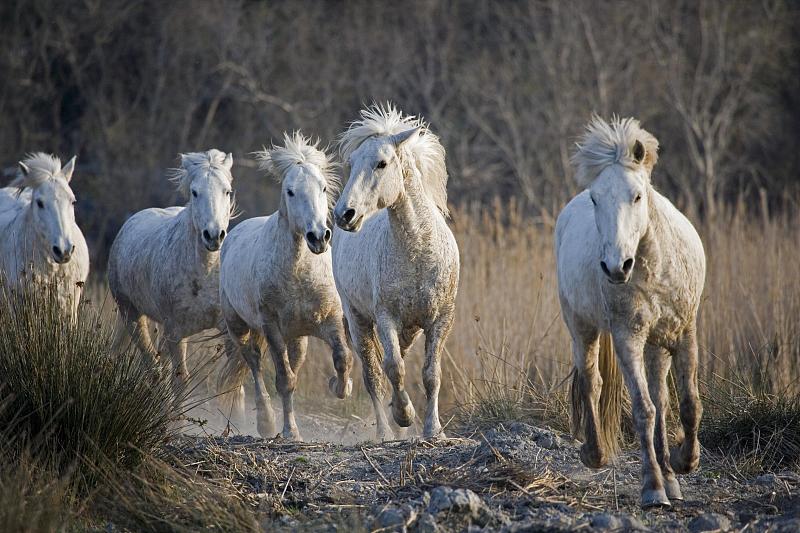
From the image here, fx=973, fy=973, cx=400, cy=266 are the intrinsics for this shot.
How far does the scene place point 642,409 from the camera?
470 centimetres

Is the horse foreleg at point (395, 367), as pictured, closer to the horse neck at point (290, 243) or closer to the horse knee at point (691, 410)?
the horse neck at point (290, 243)

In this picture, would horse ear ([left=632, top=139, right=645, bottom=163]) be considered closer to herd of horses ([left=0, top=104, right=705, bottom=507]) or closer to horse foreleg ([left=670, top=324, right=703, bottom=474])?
herd of horses ([left=0, top=104, right=705, bottom=507])

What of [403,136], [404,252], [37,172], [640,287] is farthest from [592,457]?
[37,172]

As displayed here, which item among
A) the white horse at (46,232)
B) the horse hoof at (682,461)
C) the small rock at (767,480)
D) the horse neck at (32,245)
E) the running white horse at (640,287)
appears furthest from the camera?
the horse neck at (32,245)

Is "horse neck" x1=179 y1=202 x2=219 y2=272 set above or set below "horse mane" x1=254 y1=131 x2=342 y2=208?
below

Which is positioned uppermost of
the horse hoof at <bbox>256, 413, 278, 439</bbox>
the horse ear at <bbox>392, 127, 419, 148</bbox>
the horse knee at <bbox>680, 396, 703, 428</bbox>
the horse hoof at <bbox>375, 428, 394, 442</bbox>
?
the horse ear at <bbox>392, 127, 419, 148</bbox>

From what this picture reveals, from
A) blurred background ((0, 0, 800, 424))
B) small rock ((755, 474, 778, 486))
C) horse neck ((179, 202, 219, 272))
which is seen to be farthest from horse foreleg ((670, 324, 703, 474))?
blurred background ((0, 0, 800, 424))

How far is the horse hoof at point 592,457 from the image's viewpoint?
520cm

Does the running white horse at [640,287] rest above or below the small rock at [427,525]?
above

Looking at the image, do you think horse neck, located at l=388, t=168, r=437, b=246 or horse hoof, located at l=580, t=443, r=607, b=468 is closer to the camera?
horse hoof, located at l=580, t=443, r=607, b=468

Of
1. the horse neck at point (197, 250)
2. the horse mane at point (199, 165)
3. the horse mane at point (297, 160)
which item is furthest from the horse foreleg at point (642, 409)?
the horse neck at point (197, 250)

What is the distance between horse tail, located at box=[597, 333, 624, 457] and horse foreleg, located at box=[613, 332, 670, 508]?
73 centimetres

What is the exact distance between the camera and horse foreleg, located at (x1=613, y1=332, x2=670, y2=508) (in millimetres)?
4660

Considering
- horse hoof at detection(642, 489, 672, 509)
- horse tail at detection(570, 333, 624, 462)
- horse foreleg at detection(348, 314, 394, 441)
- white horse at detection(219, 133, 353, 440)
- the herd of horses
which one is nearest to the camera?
horse hoof at detection(642, 489, 672, 509)
